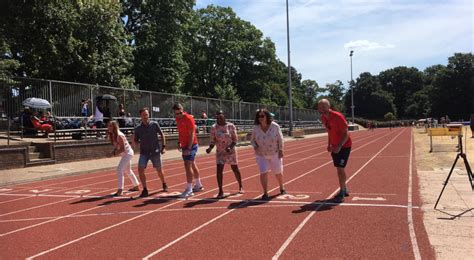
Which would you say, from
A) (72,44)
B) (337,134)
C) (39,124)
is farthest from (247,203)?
(72,44)

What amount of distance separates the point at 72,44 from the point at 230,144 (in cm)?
2289

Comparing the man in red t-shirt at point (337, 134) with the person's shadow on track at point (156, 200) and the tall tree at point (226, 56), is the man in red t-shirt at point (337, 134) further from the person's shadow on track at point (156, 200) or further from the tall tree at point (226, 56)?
the tall tree at point (226, 56)

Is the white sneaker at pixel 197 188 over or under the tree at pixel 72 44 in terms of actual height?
under

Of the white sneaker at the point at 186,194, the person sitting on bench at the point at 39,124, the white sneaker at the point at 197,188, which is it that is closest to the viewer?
the white sneaker at the point at 186,194

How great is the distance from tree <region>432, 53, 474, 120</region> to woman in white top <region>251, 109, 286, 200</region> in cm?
11398

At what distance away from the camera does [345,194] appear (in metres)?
9.98

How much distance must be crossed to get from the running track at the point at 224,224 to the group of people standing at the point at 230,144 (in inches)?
18.8

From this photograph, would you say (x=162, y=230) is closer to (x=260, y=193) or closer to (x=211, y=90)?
(x=260, y=193)

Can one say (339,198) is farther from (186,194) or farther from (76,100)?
(76,100)

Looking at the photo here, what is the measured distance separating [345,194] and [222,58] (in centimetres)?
6292

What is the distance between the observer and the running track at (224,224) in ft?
20.6

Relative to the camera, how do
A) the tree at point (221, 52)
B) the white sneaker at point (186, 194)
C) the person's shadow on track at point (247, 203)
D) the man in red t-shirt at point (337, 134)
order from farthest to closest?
the tree at point (221, 52), the white sneaker at point (186, 194), the man in red t-shirt at point (337, 134), the person's shadow on track at point (247, 203)

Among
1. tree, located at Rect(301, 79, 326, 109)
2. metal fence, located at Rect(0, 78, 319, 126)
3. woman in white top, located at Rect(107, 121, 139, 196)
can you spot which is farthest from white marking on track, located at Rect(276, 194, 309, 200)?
tree, located at Rect(301, 79, 326, 109)

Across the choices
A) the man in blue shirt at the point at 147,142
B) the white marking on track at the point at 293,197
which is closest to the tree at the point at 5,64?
the man in blue shirt at the point at 147,142
